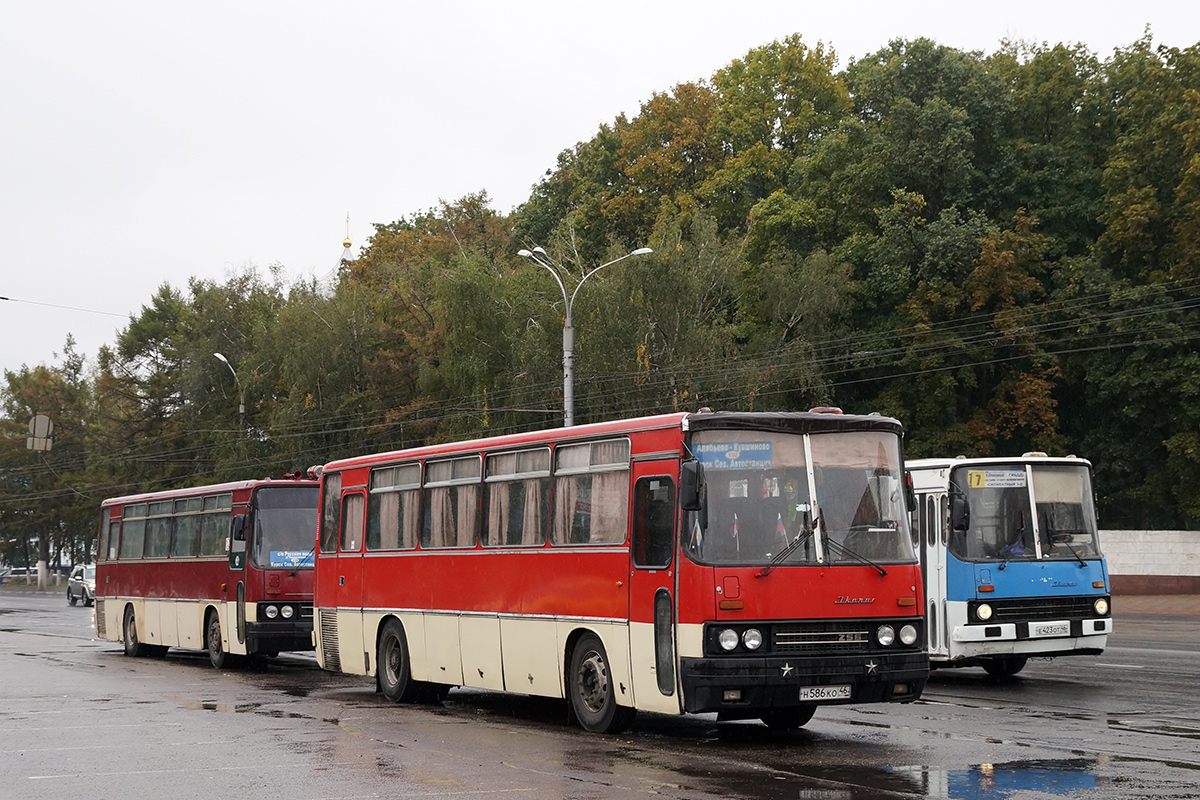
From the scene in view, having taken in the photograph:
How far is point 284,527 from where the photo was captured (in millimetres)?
23625

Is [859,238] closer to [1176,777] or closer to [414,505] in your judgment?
[414,505]

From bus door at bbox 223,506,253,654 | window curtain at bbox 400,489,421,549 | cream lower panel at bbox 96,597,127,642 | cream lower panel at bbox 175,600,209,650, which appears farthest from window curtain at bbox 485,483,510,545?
cream lower panel at bbox 96,597,127,642

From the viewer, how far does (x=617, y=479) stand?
1363 centimetres

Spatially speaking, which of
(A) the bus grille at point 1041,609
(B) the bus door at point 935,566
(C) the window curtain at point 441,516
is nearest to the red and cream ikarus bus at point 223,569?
(C) the window curtain at point 441,516

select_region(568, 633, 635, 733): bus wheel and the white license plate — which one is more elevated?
the white license plate

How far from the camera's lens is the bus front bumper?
12164 mm

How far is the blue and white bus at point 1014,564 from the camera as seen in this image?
17562 millimetres

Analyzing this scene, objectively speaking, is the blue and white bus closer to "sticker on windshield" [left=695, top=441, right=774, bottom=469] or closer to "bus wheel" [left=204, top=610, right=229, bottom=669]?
"sticker on windshield" [left=695, top=441, right=774, bottom=469]

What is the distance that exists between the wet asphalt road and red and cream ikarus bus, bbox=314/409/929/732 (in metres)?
0.55

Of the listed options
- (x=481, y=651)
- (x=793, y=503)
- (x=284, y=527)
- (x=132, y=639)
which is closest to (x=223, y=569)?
(x=284, y=527)

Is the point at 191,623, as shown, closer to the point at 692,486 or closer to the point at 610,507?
the point at 610,507

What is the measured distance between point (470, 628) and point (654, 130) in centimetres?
5210

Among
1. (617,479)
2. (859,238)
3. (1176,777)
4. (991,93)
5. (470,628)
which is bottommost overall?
(1176,777)

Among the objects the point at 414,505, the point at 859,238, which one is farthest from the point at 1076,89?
the point at 414,505
